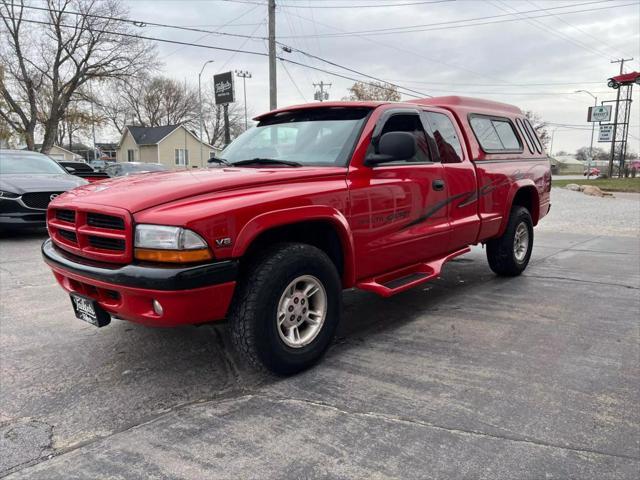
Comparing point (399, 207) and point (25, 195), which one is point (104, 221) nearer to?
point (399, 207)

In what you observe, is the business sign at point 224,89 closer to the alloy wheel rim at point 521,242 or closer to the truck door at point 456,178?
the alloy wheel rim at point 521,242

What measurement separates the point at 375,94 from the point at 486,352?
46762 millimetres

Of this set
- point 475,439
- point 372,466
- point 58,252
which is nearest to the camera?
point 372,466

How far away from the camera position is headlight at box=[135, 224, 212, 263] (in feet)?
8.70

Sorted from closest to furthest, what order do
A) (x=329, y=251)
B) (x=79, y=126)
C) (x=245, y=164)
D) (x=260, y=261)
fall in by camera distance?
(x=260, y=261) < (x=329, y=251) < (x=245, y=164) < (x=79, y=126)

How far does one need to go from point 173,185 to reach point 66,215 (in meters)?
0.82

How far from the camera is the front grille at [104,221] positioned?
2.77 meters

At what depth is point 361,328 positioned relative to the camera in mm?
4184

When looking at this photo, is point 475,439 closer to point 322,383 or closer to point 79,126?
point 322,383

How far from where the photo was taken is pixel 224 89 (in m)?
26.0

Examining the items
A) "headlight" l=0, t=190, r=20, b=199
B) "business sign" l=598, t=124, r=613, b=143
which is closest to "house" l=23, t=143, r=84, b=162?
"headlight" l=0, t=190, r=20, b=199

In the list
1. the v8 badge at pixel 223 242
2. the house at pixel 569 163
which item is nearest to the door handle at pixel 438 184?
the v8 badge at pixel 223 242

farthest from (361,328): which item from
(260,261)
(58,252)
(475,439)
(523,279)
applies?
(523,279)

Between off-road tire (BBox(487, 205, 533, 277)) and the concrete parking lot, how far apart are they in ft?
3.36
